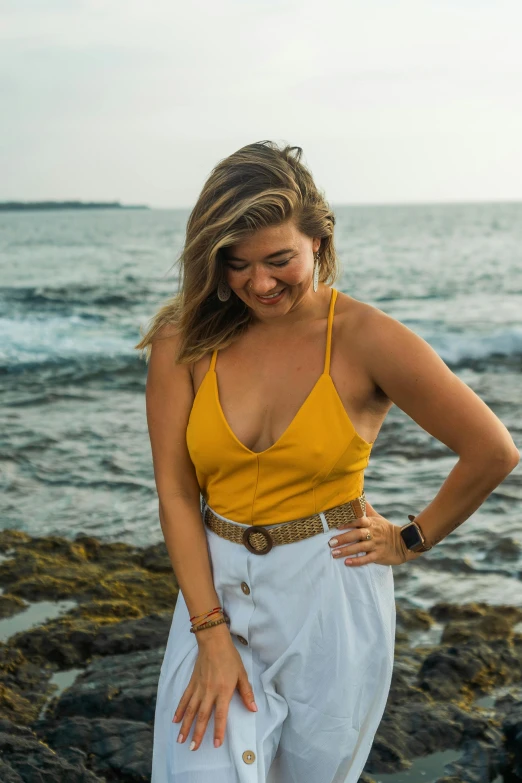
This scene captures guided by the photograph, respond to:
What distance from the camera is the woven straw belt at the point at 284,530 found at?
7.48 ft

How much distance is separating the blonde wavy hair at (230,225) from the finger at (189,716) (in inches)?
32.7

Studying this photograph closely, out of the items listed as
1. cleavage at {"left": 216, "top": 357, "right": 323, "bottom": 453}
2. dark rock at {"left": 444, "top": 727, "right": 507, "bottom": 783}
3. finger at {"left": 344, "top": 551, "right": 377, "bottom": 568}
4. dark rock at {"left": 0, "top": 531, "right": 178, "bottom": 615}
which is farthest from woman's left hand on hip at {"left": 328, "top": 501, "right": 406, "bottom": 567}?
dark rock at {"left": 0, "top": 531, "right": 178, "bottom": 615}

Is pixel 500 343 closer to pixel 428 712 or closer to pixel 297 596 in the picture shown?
pixel 428 712

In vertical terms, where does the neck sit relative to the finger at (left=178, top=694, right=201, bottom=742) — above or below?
above

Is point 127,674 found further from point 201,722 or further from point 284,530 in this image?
point 284,530

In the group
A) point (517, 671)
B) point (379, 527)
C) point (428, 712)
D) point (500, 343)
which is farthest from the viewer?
point (500, 343)

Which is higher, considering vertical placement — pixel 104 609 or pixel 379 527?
pixel 379 527

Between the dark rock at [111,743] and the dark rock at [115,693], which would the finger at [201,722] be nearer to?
the dark rock at [111,743]

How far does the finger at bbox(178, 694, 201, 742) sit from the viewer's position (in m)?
2.22

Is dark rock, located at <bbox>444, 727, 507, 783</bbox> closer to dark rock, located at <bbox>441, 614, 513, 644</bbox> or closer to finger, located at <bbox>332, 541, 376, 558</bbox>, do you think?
dark rock, located at <bbox>441, 614, 513, 644</bbox>

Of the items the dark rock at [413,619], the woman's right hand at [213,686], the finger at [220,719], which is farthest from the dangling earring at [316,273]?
the dark rock at [413,619]

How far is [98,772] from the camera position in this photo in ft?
10.9

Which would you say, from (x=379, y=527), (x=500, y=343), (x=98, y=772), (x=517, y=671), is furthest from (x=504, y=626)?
(x=500, y=343)

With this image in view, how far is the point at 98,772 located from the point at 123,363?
11634 mm
